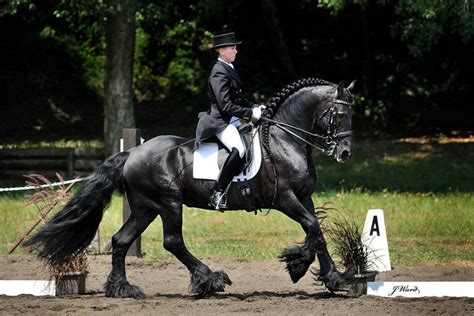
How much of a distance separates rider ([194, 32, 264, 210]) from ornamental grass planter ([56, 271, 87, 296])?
1.59 m

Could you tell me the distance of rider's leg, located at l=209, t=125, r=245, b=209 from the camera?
1037cm

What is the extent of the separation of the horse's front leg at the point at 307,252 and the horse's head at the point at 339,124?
0.63 m

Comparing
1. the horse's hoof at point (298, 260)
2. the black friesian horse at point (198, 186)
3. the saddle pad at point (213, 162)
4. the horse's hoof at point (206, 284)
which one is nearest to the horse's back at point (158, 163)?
the black friesian horse at point (198, 186)

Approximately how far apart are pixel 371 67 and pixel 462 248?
13526mm

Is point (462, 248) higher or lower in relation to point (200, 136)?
lower

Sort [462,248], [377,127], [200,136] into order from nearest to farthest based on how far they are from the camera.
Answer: [200,136], [462,248], [377,127]

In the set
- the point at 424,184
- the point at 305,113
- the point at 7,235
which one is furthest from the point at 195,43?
the point at 305,113

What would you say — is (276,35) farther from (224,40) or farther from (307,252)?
(307,252)

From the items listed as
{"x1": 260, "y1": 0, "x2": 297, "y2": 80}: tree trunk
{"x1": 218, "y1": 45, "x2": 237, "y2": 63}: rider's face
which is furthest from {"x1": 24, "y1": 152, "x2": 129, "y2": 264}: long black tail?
{"x1": 260, "y1": 0, "x2": 297, "y2": 80}: tree trunk

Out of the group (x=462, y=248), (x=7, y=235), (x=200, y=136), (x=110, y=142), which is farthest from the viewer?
(x=110, y=142)

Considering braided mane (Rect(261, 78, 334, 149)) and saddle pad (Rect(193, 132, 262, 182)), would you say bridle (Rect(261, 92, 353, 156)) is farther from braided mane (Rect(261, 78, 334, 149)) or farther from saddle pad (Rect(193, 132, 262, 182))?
saddle pad (Rect(193, 132, 262, 182))

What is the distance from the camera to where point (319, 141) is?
35.0 feet

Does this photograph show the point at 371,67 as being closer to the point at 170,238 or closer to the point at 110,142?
the point at 110,142

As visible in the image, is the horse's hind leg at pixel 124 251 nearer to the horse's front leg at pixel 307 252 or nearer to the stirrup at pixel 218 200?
the stirrup at pixel 218 200
